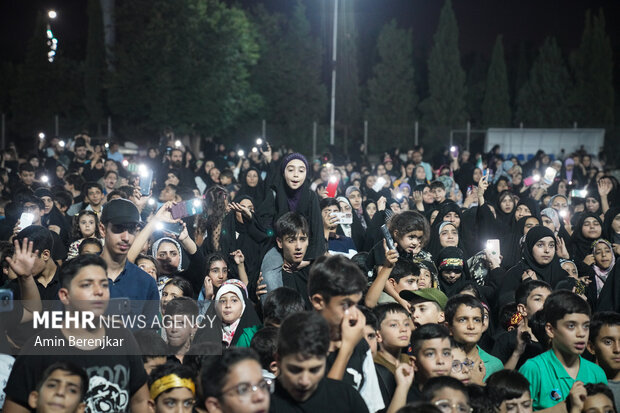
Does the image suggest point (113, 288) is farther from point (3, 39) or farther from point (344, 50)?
point (344, 50)

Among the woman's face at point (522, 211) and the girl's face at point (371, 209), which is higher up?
the girl's face at point (371, 209)

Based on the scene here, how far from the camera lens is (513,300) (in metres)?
7.19

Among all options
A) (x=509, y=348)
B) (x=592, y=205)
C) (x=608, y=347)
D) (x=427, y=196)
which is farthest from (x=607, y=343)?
(x=592, y=205)

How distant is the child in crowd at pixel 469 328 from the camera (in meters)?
5.64

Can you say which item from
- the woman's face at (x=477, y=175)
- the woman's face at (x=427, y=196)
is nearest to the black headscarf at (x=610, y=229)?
the woman's face at (x=427, y=196)

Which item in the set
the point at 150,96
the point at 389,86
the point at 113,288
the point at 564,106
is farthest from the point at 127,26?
the point at 113,288

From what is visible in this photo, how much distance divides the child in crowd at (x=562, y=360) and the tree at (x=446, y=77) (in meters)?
42.0

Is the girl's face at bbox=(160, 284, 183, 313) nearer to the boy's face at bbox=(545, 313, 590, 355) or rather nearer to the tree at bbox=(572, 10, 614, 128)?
the boy's face at bbox=(545, 313, 590, 355)

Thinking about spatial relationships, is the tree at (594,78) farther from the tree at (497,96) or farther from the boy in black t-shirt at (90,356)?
the boy in black t-shirt at (90,356)

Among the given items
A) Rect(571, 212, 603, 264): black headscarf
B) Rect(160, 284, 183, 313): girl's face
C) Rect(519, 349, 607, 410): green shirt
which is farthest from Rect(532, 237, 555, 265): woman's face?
Rect(160, 284, 183, 313): girl's face

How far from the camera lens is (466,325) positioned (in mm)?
5660

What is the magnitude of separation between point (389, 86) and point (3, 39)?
73.9ft

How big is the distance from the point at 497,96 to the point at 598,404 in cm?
4488

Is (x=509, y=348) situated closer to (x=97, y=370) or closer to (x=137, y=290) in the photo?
(x=137, y=290)
